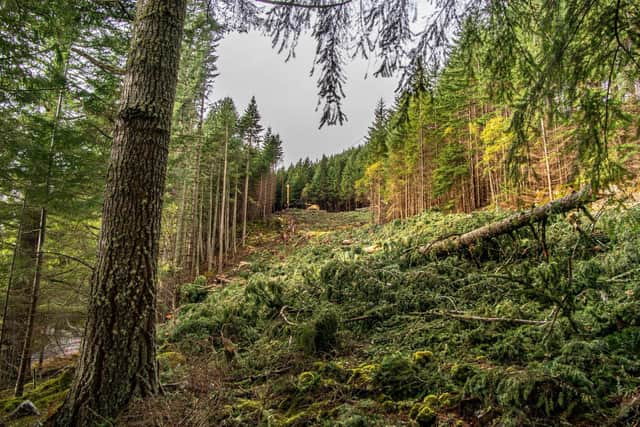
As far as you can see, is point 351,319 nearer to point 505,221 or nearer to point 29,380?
point 505,221

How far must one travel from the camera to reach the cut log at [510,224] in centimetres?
333

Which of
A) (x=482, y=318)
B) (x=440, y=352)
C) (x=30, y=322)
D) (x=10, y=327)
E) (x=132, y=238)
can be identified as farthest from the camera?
(x=10, y=327)

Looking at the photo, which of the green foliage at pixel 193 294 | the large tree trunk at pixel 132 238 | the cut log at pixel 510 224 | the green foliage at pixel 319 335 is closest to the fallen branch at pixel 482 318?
the green foliage at pixel 319 335

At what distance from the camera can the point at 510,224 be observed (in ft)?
13.2

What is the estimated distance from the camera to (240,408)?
2229 mm

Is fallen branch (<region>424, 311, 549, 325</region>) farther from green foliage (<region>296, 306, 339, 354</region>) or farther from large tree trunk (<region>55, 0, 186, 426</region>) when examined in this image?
large tree trunk (<region>55, 0, 186, 426</region>)

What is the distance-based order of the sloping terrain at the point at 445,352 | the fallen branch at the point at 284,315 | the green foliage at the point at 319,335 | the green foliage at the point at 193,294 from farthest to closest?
the green foliage at the point at 193,294 → the fallen branch at the point at 284,315 → the green foliage at the point at 319,335 → the sloping terrain at the point at 445,352

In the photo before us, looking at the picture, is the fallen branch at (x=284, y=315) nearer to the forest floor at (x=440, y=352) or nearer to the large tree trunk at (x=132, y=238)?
the forest floor at (x=440, y=352)

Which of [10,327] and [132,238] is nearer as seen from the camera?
[132,238]

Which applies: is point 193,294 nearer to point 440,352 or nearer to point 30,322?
point 30,322

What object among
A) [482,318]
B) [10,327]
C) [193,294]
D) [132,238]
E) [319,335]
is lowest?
[10,327]

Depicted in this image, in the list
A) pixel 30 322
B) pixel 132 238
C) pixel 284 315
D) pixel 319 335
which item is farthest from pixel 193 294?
pixel 132 238

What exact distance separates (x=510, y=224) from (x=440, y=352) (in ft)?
7.81

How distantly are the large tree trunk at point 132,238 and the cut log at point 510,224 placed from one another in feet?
12.4
